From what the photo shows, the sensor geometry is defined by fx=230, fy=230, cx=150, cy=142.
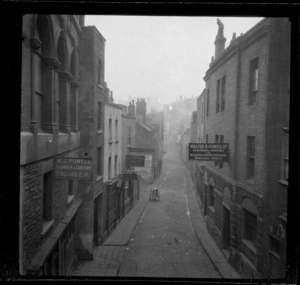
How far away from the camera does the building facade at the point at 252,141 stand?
6.76 metres

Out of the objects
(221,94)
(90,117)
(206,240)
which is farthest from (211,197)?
(90,117)

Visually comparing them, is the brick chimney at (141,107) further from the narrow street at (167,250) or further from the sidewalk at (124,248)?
the narrow street at (167,250)

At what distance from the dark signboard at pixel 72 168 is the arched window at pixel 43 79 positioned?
1.16 m

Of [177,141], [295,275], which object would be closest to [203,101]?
[295,275]

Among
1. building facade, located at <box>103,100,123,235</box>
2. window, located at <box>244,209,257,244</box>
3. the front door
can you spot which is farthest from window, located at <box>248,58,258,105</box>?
building facade, located at <box>103,100,123,235</box>

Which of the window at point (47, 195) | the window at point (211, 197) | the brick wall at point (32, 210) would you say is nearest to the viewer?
the brick wall at point (32, 210)

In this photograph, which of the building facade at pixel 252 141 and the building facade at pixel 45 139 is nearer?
the building facade at pixel 45 139

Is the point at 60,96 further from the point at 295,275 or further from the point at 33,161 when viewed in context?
the point at 295,275

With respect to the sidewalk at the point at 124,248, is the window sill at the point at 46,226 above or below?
above

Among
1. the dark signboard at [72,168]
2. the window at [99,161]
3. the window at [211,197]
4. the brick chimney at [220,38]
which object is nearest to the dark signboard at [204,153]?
the dark signboard at [72,168]

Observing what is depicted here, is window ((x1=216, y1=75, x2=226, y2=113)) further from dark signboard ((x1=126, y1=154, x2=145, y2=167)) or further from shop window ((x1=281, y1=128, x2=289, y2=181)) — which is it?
dark signboard ((x1=126, y1=154, x2=145, y2=167))

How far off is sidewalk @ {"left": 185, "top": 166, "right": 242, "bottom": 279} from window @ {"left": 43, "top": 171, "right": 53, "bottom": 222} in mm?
6123

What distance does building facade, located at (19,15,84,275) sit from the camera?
4.54 metres

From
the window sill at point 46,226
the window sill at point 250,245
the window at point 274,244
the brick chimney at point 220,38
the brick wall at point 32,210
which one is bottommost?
the window sill at point 250,245
